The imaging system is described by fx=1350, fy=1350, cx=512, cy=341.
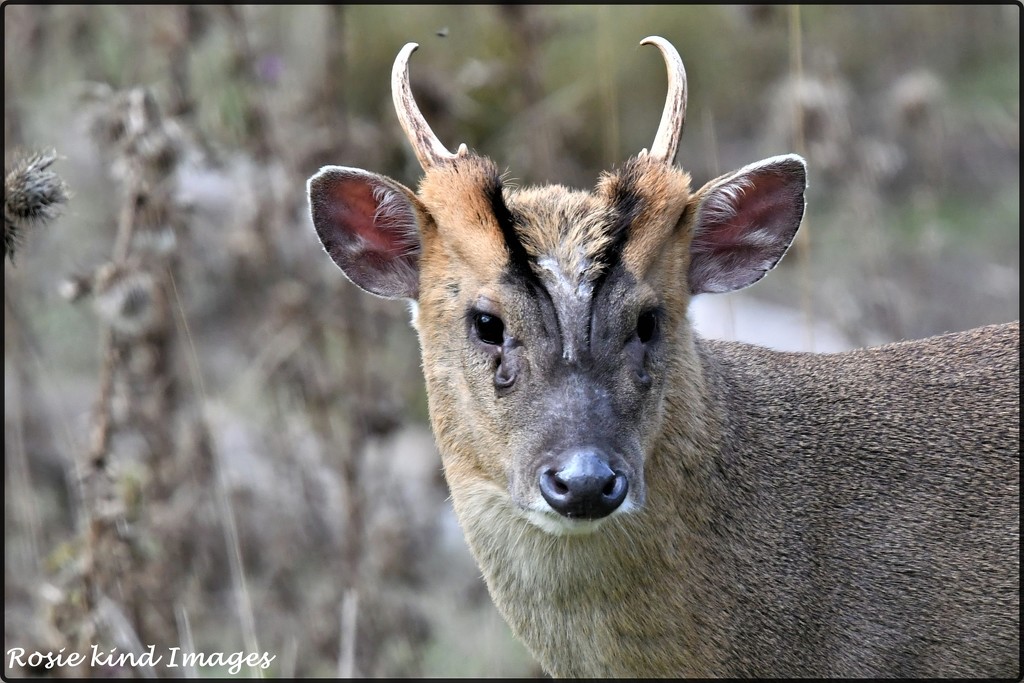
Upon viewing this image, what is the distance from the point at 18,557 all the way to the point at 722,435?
18.0 ft

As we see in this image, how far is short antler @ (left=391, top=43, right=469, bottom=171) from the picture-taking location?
432 cm

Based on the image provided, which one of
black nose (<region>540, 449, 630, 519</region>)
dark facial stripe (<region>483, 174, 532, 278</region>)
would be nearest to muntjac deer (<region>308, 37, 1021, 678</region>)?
dark facial stripe (<region>483, 174, 532, 278</region>)

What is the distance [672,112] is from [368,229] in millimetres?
1082

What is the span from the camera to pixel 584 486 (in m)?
3.58

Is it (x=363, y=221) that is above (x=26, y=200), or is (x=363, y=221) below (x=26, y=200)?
below

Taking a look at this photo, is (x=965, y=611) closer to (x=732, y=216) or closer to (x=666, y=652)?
(x=666, y=652)

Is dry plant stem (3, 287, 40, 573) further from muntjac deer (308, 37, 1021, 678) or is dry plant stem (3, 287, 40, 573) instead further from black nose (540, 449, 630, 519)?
black nose (540, 449, 630, 519)

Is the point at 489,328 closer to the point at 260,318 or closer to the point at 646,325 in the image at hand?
the point at 646,325

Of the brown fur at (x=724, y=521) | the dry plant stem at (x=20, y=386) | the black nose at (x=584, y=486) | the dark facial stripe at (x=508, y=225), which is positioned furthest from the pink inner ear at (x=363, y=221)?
the dry plant stem at (x=20, y=386)

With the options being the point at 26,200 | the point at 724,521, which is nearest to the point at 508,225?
the point at 724,521

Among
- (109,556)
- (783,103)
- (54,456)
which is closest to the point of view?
(109,556)

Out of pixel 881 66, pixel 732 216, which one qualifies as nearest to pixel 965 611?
pixel 732 216

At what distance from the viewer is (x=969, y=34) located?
12.9m

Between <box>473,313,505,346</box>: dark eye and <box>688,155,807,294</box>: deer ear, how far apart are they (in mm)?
778
